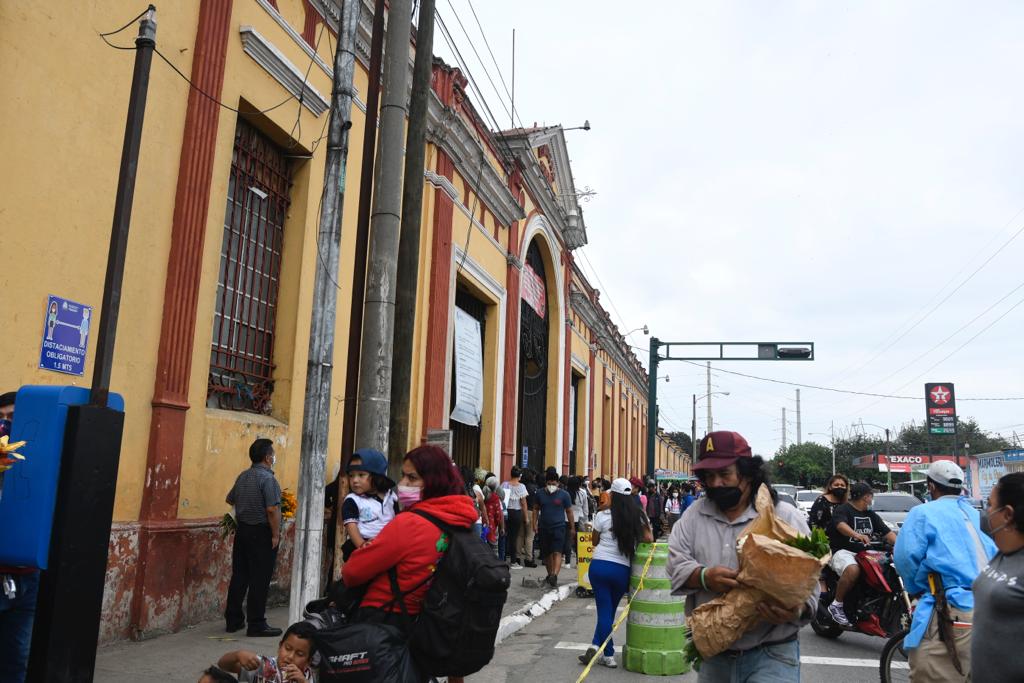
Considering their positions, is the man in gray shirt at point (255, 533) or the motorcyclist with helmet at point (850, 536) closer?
the man in gray shirt at point (255, 533)

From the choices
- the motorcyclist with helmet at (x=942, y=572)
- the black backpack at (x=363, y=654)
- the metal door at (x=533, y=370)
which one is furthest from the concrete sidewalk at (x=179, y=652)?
the metal door at (x=533, y=370)

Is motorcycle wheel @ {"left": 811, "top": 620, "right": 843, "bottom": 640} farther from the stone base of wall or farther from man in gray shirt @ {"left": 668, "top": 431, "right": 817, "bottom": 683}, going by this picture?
the stone base of wall

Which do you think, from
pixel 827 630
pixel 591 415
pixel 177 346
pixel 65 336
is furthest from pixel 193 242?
pixel 591 415

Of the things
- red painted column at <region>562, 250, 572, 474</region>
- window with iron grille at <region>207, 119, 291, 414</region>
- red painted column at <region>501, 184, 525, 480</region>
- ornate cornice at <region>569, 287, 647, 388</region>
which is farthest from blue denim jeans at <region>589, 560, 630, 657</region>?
ornate cornice at <region>569, 287, 647, 388</region>

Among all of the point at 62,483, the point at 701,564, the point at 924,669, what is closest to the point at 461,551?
the point at 701,564

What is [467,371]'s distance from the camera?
1565 cm

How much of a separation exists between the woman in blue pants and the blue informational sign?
4.65m

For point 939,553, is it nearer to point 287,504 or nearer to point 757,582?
point 757,582

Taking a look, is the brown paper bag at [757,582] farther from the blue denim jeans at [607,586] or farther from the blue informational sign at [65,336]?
the blue informational sign at [65,336]

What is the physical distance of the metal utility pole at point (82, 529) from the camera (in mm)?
4180

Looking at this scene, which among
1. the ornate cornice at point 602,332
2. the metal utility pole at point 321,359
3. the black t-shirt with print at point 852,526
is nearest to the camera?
the metal utility pole at point 321,359

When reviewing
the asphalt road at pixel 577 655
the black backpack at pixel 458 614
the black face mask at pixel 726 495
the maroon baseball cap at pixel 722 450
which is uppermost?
the maroon baseball cap at pixel 722 450

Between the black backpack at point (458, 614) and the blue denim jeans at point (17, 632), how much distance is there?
7.48ft

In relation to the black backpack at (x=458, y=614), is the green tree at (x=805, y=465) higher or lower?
higher
